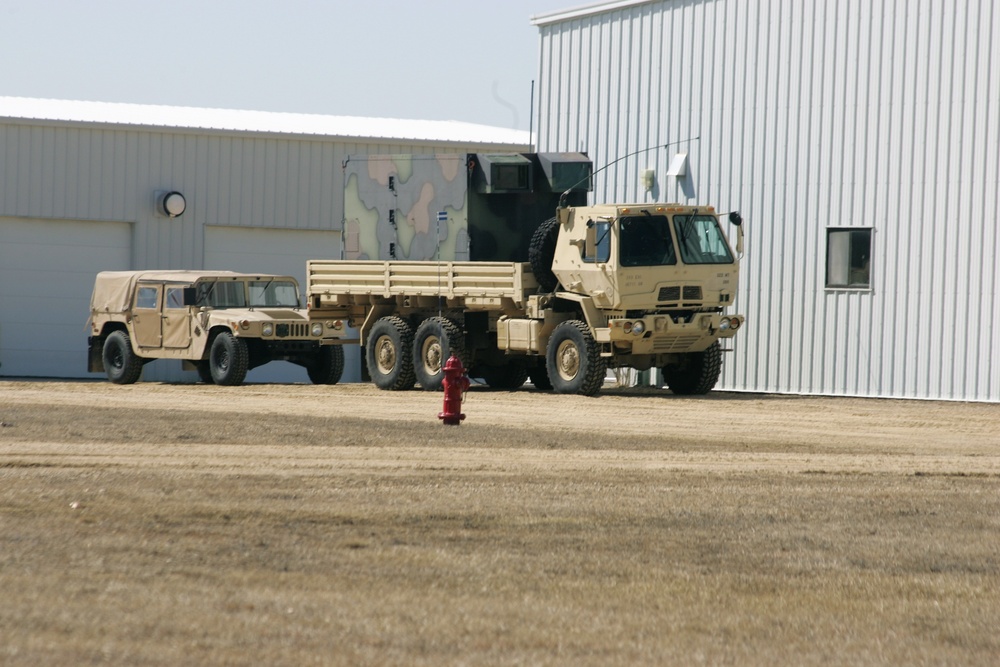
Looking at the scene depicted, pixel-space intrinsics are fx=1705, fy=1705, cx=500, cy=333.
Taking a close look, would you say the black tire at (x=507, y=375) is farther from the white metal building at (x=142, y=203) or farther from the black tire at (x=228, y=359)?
the white metal building at (x=142, y=203)

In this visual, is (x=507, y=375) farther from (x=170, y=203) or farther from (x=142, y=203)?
(x=142, y=203)

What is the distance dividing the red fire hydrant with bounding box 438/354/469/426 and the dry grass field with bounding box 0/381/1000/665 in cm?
42

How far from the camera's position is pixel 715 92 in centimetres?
2433

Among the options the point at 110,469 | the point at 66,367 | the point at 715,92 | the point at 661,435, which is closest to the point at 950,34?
the point at 715,92

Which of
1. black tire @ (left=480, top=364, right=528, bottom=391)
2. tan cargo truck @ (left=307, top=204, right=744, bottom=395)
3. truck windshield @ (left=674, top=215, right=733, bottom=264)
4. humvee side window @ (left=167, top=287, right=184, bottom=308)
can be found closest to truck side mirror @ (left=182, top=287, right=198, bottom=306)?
humvee side window @ (left=167, top=287, right=184, bottom=308)

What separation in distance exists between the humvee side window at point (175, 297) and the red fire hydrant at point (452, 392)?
A: 915cm

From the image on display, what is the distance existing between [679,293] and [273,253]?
12479 mm

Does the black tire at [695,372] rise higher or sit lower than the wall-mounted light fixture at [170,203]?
lower

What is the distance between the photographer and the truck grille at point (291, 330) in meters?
23.5

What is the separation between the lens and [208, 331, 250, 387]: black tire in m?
23.2

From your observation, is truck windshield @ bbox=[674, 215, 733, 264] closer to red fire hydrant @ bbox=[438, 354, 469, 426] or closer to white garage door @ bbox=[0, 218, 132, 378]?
red fire hydrant @ bbox=[438, 354, 469, 426]

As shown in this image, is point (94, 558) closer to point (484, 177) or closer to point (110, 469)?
point (110, 469)

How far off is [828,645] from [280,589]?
233cm

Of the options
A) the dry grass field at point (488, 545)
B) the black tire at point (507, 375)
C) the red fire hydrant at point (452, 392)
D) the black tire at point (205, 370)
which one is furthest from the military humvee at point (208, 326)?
the red fire hydrant at point (452, 392)
